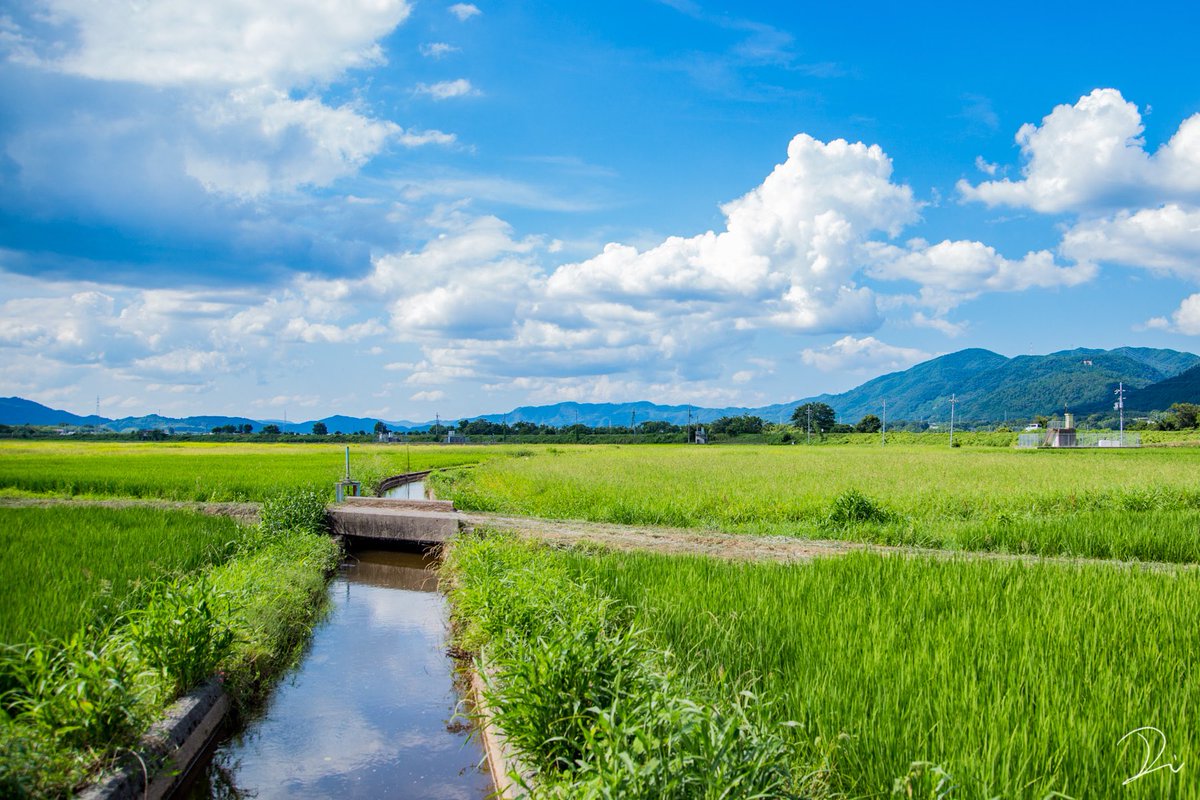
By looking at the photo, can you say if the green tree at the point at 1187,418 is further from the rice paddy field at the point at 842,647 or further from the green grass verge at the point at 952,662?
the green grass verge at the point at 952,662

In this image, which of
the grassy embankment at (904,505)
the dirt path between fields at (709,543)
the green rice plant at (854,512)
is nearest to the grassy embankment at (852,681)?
the dirt path between fields at (709,543)

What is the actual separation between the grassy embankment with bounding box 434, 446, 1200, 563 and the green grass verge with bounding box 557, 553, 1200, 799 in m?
4.03

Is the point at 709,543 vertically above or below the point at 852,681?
below

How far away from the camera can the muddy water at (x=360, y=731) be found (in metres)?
5.21

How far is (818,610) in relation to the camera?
5.81 meters

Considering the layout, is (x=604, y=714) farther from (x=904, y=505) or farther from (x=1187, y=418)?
(x=1187, y=418)

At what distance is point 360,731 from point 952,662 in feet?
14.9

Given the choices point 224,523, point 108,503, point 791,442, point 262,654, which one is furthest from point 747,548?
point 791,442

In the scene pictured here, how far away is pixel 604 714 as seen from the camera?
336cm

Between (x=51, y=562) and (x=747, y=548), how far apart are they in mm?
8606

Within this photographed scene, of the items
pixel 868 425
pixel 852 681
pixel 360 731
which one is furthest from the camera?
pixel 868 425

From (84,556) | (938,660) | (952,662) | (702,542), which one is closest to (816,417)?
(702,542)

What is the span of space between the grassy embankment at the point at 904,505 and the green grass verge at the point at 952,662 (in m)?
4.03

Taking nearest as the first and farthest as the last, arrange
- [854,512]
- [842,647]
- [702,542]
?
[842,647] → [702,542] → [854,512]
